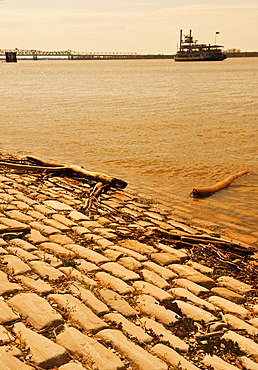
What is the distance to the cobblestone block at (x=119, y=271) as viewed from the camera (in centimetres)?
422

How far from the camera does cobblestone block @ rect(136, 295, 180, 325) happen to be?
11.6 feet

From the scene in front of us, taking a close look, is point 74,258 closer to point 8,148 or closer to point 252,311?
point 252,311

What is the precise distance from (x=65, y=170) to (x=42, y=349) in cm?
613

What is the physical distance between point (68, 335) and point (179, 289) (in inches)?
52.2

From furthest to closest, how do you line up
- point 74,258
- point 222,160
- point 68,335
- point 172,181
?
point 222,160
point 172,181
point 74,258
point 68,335

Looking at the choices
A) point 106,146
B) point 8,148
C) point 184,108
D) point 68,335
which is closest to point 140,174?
point 106,146

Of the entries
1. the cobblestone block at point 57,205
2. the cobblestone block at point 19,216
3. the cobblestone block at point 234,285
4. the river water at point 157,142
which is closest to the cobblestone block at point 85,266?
the cobblestone block at point 234,285

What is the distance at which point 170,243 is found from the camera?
538 centimetres

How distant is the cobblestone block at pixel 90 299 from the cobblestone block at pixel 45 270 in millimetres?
250

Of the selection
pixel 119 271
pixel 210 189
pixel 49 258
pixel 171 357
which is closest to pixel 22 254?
pixel 49 258

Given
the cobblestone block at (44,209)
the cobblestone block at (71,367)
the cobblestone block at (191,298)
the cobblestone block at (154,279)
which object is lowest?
the cobblestone block at (191,298)

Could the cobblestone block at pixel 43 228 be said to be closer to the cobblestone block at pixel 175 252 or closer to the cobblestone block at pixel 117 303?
the cobblestone block at pixel 175 252

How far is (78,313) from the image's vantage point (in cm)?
344

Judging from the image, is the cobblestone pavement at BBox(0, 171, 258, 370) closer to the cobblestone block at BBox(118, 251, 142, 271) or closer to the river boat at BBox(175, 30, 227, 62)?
the cobblestone block at BBox(118, 251, 142, 271)
